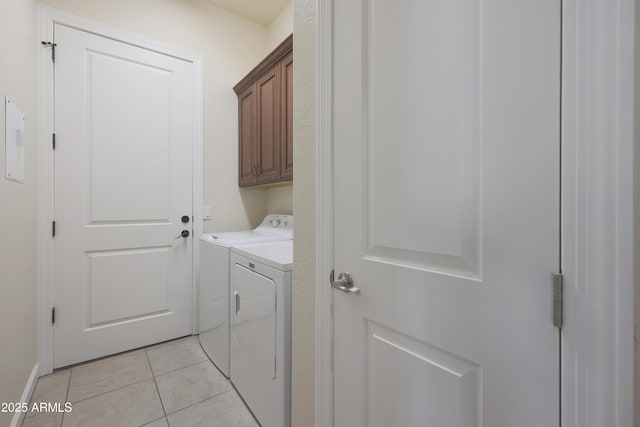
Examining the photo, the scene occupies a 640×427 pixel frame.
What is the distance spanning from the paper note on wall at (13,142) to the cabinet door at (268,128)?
1.40 m

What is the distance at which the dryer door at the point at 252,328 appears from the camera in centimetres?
132

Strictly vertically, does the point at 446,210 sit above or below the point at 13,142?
below

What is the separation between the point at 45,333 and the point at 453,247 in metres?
2.60

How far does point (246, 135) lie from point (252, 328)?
175 cm

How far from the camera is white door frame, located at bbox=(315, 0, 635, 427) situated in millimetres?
445

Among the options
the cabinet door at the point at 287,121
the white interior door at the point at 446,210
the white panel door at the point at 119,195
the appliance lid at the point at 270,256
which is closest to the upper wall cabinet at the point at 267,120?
the cabinet door at the point at 287,121

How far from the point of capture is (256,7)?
262 centimetres

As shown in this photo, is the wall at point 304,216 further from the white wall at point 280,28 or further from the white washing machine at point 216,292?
the white wall at point 280,28

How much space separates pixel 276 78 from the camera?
6.98 ft

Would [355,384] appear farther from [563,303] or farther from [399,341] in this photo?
[563,303]

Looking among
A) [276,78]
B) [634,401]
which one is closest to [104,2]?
[276,78]

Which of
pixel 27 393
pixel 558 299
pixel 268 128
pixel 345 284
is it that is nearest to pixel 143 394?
pixel 27 393

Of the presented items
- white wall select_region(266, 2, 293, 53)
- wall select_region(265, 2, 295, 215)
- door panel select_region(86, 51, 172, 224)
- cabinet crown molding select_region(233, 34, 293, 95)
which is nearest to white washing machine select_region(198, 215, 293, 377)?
wall select_region(265, 2, 295, 215)

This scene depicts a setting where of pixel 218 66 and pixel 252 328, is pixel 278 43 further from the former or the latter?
pixel 252 328
